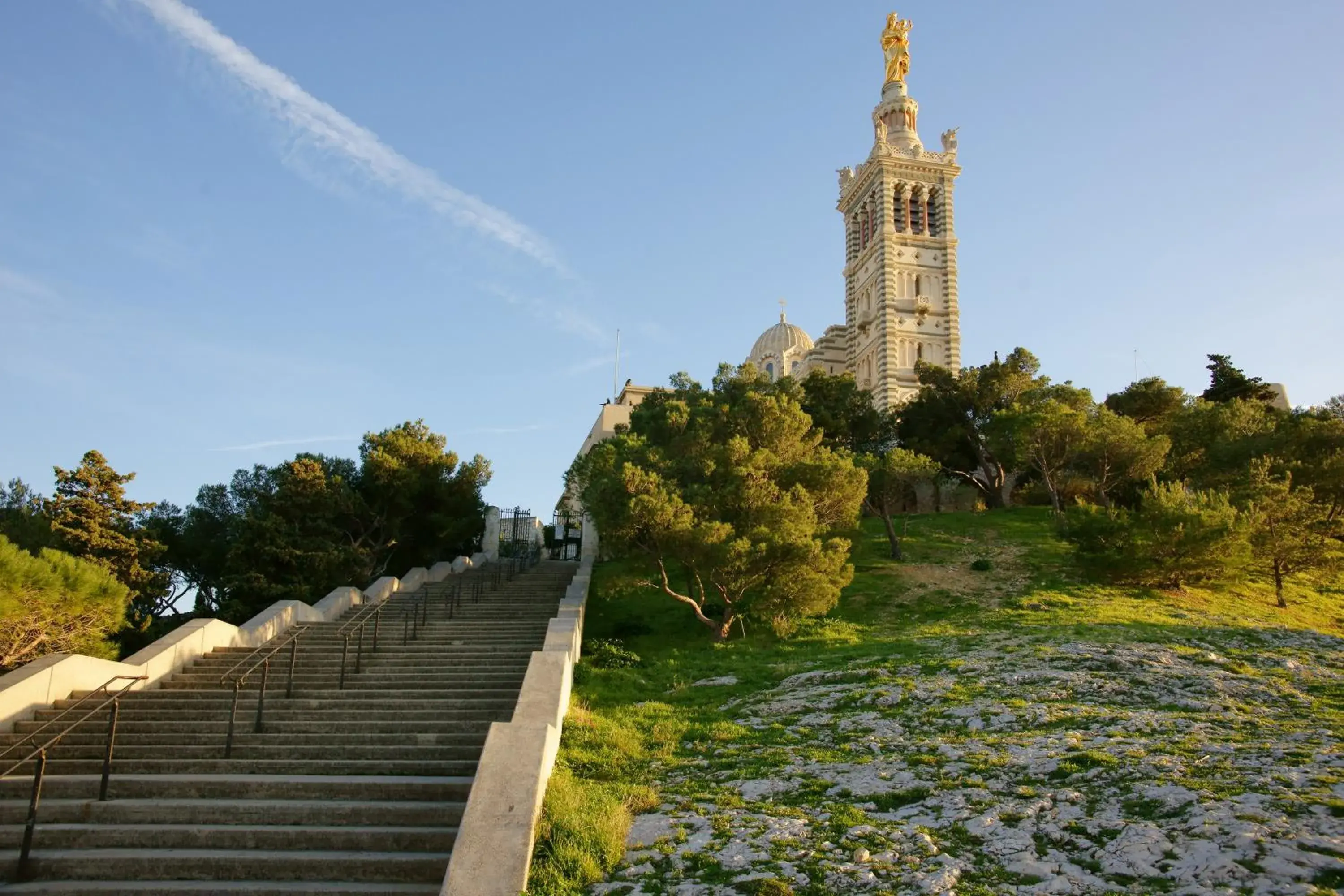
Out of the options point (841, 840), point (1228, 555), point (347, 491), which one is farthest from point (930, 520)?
point (841, 840)

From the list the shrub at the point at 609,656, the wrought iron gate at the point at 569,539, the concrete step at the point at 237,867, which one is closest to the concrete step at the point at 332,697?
the shrub at the point at 609,656

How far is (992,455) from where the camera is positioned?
36781mm

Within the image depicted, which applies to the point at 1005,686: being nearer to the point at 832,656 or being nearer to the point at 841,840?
the point at 832,656

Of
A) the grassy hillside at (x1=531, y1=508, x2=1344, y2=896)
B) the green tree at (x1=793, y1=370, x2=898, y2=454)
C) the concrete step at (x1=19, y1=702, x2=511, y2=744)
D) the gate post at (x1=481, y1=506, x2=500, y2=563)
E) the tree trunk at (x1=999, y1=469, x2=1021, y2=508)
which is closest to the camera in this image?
the grassy hillside at (x1=531, y1=508, x2=1344, y2=896)

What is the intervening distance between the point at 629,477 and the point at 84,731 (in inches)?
415

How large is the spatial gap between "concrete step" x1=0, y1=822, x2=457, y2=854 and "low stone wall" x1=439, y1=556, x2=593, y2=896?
0.45m

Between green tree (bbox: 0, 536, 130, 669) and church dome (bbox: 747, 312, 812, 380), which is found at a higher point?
church dome (bbox: 747, 312, 812, 380)

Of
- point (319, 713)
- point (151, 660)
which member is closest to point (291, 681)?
point (319, 713)

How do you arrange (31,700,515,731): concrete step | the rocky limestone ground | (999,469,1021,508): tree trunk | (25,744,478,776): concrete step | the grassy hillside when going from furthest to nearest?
(999,469,1021,508): tree trunk < (31,700,515,731): concrete step < (25,744,478,776): concrete step < the grassy hillside < the rocky limestone ground

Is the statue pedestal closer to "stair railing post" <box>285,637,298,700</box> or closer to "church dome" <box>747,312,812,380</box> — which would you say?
"church dome" <box>747,312,812,380</box>

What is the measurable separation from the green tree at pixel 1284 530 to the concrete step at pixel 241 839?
23.1 metres

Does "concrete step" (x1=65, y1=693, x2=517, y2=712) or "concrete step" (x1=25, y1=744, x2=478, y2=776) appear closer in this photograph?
"concrete step" (x1=25, y1=744, x2=478, y2=776)

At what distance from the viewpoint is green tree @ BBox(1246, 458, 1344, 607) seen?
24609 millimetres

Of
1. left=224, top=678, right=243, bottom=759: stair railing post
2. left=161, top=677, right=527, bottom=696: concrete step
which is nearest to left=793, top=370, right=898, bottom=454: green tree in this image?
left=161, top=677, right=527, bottom=696: concrete step
